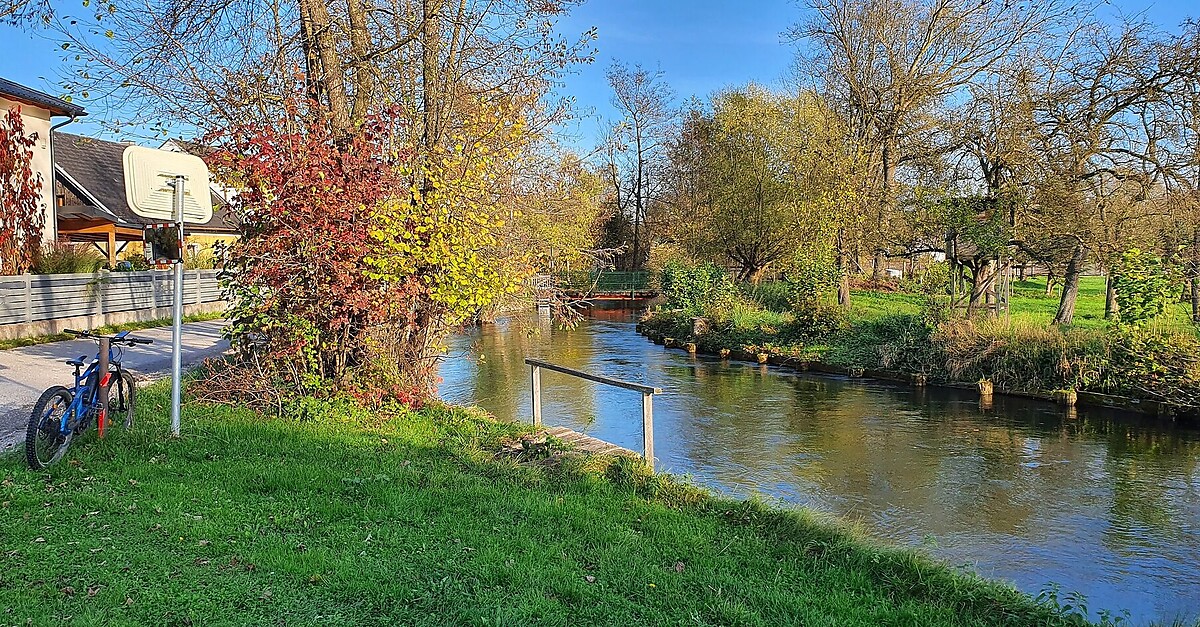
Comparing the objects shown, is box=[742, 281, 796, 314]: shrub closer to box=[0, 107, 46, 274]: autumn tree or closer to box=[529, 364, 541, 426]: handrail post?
box=[529, 364, 541, 426]: handrail post

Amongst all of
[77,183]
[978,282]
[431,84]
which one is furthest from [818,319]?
[77,183]

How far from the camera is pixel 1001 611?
4.68 meters

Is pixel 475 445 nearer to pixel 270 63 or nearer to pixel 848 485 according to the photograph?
pixel 848 485

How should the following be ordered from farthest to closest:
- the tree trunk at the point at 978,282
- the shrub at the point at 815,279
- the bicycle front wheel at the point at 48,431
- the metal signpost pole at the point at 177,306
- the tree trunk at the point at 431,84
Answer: the shrub at the point at 815,279, the tree trunk at the point at 978,282, the tree trunk at the point at 431,84, the metal signpost pole at the point at 177,306, the bicycle front wheel at the point at 48,431

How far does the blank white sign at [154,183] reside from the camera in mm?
6754

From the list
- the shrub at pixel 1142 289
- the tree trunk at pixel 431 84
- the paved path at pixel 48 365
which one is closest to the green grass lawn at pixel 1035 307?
the shrub at pixel 1142 289

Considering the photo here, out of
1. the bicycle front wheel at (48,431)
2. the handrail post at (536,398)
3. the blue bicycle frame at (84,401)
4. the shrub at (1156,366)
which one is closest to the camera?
the bicycle front wheel at (48,431)

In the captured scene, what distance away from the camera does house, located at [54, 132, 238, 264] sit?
22.8 metres

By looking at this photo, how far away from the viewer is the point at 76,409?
6.20 m

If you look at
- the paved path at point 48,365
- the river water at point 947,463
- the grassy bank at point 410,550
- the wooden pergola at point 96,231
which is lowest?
the river water at point 947,463

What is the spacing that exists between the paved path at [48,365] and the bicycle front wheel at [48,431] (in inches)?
34.5

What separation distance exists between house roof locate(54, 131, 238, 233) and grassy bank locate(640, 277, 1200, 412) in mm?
15925

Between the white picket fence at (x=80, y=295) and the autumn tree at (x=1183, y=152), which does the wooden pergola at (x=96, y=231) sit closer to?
the white picket fence at (x=80, y=295)

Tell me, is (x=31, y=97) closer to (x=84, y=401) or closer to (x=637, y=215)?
(x=84, y=401)
